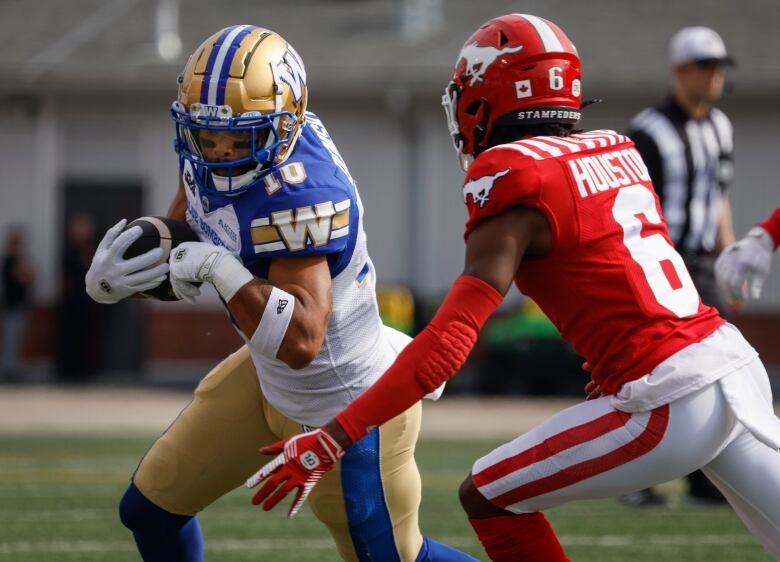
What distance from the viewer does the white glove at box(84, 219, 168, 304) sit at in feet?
12.4

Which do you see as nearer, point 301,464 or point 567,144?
point 301,464

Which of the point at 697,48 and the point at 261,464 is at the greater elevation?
the point at 697,48

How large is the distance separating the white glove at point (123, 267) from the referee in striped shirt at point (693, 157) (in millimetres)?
3518

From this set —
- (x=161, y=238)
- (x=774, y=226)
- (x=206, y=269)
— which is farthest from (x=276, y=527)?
(x=774, y=226)

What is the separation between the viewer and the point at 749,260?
13.4 feet

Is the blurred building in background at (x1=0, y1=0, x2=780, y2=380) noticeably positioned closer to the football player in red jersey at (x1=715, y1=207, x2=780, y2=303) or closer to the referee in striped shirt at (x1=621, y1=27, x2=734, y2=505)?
the referee in striped shirt at (x1=621, y1=27, x2=734, y2=505)

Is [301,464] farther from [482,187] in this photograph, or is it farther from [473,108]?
[473,108]

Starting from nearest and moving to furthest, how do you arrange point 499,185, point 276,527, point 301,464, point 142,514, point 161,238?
point 301,464 < point 499,185 < point 161,238 < point 142,514 < point 276,527

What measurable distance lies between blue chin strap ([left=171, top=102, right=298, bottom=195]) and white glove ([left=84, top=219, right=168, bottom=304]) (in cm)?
24

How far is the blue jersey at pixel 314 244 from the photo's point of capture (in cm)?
369

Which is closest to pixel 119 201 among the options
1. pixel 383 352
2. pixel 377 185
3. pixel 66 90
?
pixel 66 90

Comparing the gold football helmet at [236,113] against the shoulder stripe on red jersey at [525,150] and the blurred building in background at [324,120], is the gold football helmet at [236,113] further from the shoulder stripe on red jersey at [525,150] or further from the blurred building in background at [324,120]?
the blurred building in background at [324,120]

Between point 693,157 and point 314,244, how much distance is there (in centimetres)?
362

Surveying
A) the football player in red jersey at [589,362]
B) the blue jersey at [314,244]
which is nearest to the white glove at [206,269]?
the blue jersey at [314,244]
